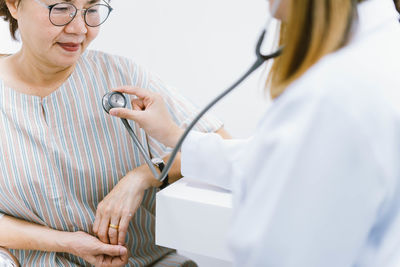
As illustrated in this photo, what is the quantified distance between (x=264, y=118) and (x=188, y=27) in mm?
1203

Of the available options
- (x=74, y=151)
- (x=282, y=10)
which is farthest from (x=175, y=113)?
(x=282, y=10)

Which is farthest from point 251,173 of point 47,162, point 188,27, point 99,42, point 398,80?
point 99,42

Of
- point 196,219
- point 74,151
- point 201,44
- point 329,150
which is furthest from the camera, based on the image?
point 201,44

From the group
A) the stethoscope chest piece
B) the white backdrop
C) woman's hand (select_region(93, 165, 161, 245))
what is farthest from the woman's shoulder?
the white backdrop

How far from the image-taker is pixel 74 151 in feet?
3.72

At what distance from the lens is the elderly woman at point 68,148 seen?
1062mm

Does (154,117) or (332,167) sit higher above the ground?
(332,167)

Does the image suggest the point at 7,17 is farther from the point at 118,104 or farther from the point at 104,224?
the point at 104,224

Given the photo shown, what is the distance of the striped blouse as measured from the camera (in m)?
1.09

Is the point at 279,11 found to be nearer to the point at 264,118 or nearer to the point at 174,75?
the point at 264,118

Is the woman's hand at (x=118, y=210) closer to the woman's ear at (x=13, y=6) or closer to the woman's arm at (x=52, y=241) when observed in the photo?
the woman's arm at (x=52, y=241)

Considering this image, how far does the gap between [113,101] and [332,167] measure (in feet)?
2.33

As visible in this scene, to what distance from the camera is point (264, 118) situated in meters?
0.55

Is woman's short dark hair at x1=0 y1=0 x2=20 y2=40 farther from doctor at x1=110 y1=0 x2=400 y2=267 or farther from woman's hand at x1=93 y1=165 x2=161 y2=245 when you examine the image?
doctor at x1=110 y1=0 x2=400 y2=267
